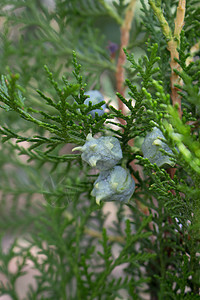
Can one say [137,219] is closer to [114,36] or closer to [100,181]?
[100,181]

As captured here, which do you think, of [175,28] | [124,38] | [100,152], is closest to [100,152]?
[100,152]

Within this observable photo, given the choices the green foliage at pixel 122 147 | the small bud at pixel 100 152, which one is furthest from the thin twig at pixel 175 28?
the small bud at pixel 100 152

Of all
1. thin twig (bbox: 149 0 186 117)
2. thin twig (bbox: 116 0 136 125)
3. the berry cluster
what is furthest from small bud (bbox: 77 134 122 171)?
thin twig (bbox: 116 0 136 125)

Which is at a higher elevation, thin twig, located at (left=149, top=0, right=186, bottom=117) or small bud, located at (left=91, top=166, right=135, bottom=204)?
thin twig, located at (left=149, top=0, right=186, bottom=117)

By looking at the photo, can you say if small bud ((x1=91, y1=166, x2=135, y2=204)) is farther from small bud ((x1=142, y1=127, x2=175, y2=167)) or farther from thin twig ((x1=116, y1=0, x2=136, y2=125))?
thin twig ((x1=116, y1=0, x2=136, y2=125))

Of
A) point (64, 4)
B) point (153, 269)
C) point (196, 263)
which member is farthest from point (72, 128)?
point (64, 4)

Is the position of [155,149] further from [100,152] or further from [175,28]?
[175,28]

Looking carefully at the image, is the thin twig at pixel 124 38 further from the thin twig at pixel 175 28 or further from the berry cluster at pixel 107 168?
the berry cluster at pixel 107 168
